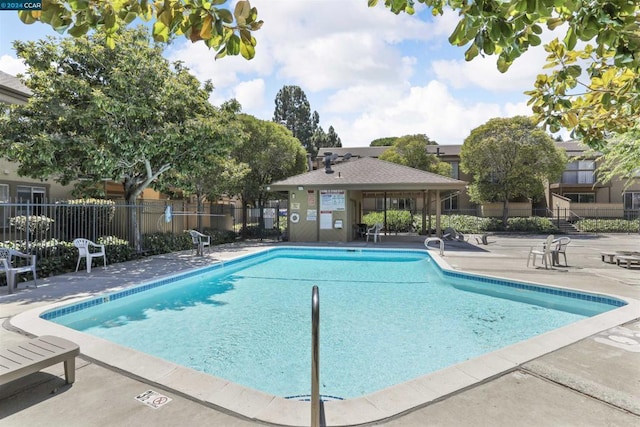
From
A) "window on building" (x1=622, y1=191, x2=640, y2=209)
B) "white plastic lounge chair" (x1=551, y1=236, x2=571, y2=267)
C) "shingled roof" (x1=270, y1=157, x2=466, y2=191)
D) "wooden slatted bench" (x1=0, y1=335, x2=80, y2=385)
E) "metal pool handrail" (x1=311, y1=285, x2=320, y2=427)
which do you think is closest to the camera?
"metal pool handrail" (x1=311, y1=285, x2=320, y2=427)

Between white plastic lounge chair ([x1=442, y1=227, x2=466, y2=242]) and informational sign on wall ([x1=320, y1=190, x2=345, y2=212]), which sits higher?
informational sign on wall ([x1=320, y1=190, x2=345, y2=212])

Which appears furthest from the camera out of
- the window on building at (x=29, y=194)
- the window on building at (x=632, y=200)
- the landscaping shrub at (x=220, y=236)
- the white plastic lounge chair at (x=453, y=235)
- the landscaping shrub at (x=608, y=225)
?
the window on building at (x=632, y=200)

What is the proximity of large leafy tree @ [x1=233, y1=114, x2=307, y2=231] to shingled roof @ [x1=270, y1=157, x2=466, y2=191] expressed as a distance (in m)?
3.23

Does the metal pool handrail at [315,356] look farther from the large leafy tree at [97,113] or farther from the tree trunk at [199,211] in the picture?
the tree trunk at [199,211]

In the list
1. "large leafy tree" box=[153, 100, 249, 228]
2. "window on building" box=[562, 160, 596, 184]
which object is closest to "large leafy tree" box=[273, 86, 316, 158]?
"window on building" box=[562, 160, 596, 184]

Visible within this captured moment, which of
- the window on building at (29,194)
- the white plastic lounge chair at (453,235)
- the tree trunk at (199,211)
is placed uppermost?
the window on building at (29,194)

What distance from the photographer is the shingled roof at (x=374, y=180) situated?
15828 mm

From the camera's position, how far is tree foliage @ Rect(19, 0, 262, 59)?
175 centimetres

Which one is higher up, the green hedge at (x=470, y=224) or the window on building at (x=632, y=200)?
the window on building at (x=632, y=200)

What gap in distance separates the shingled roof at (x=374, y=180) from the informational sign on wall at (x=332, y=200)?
50 centimetres

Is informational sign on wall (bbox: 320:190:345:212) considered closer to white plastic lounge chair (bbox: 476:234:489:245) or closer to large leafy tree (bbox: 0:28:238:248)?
white plastic lounge chair (bbox: 476:234:489:245)

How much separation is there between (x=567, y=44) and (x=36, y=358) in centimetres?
433

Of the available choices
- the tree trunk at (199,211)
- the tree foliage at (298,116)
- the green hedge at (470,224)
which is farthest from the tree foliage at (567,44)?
the tree foliage at (298,116)

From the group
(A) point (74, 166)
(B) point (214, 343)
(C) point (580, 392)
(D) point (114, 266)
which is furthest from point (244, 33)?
(A) point (74, 166)
